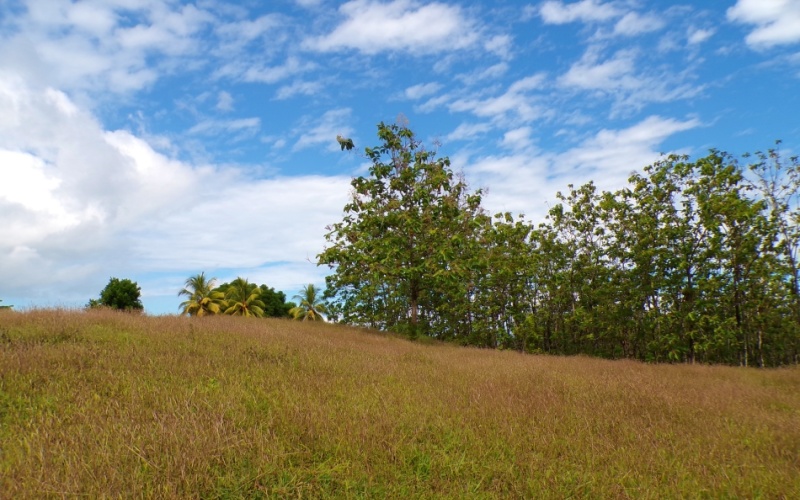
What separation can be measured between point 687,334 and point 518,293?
10.2 meters

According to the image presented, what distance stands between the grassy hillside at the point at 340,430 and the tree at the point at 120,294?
40420 mm

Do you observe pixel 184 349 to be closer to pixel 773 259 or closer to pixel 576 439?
pixel 576 439

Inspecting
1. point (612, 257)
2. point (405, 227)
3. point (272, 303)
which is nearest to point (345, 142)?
point (405, 227)

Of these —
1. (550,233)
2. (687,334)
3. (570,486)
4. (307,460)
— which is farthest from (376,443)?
(550,233)

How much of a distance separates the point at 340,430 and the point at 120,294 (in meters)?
48.6

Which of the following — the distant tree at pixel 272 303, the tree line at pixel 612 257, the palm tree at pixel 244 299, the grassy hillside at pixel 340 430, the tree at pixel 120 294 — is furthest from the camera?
the distant tree at pixel 272 303

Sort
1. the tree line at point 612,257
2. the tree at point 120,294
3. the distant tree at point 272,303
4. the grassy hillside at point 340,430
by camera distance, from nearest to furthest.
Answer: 1. the grassy hillside at point 340,430
2. the tree line at point 612,257
3. the tree at point 120,294
4. the distant tree at point 272,303

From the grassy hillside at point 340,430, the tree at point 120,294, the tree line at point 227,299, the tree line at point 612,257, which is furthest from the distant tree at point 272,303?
the grassy hillside at point 340,430

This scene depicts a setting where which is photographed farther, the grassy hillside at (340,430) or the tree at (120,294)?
the tree at (120,294)

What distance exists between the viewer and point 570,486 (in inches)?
189

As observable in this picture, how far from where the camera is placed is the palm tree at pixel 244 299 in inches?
2079

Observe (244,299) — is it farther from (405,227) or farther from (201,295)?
(405,227)

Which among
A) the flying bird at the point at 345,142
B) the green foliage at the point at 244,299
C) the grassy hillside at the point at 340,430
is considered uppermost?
the flying bird at the point at 345,142

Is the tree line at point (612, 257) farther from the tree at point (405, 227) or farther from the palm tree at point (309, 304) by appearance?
the palm tree at point (309, 304)
